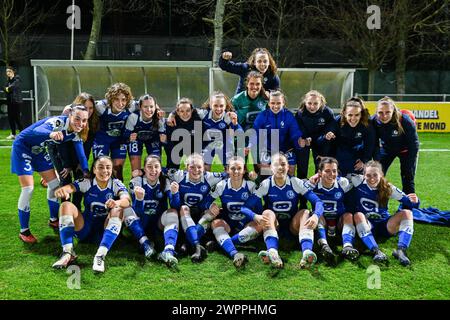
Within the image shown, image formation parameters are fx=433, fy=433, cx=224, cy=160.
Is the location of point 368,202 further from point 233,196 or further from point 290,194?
point 233,196

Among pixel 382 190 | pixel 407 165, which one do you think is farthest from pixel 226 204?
pixel 407 165

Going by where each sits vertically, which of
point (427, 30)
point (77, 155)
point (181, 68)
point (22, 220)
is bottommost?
point (22, 220)

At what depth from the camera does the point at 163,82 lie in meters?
12.2

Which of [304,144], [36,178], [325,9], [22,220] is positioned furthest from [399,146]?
[325,9]

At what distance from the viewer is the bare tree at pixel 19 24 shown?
1780cm

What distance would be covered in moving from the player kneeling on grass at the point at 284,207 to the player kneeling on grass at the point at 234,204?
0.14 meters

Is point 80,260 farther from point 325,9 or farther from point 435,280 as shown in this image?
point 325,9

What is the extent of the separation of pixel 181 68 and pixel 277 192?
8551mm

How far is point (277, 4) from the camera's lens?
1969 centimetres

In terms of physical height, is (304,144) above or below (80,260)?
above

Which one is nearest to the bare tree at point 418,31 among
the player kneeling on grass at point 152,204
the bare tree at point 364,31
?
the bare tree at point 364,31

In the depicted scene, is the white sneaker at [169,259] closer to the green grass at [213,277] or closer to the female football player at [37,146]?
the green grass at [213,277]

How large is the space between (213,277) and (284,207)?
106cm
